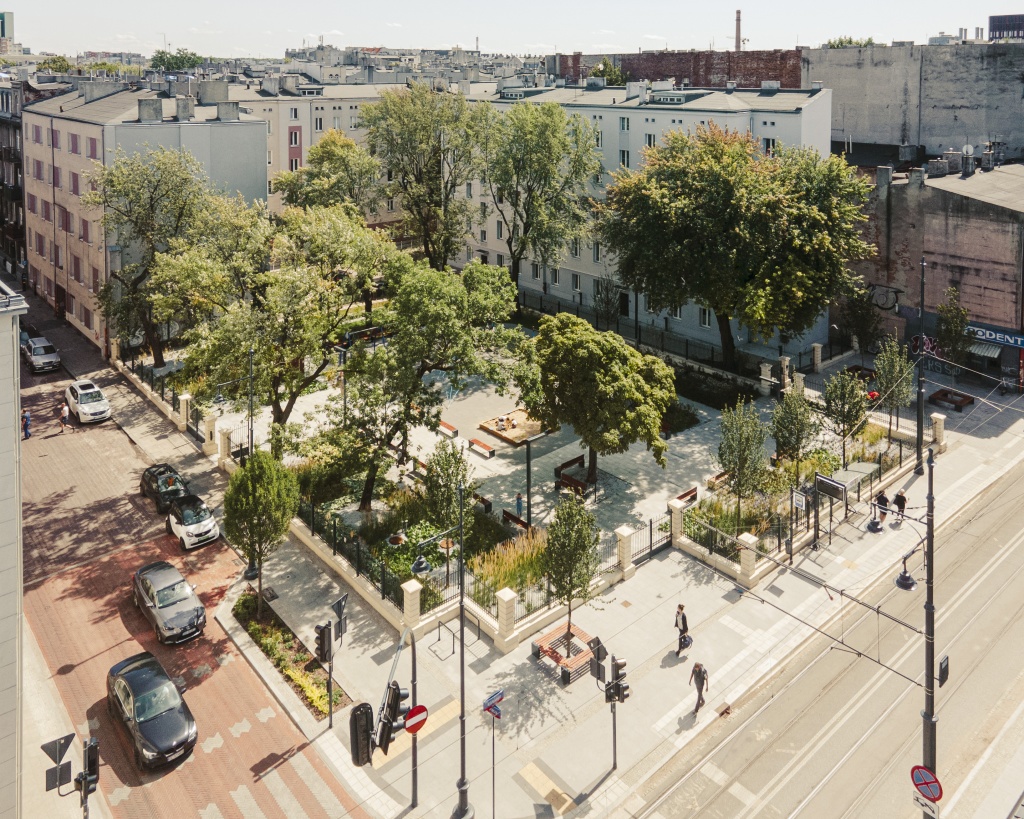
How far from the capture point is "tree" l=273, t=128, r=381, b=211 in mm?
57750

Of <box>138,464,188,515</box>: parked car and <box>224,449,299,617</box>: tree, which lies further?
<box>138,464,188,515</box>: parked car

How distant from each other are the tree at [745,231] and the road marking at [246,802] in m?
28.3

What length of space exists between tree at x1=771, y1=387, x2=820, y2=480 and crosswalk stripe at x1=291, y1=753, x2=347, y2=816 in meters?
20.1

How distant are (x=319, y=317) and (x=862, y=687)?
21.6 meters

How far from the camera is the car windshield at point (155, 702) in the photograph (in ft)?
67.1

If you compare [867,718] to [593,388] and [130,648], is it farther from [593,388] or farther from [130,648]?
[130,648]

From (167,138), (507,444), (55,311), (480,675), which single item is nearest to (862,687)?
(480,675)

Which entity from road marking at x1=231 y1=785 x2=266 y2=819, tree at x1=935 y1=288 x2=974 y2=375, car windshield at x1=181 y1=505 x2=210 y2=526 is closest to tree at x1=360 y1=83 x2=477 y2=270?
tree at x1=935 y1=288 x2=974 y2=375

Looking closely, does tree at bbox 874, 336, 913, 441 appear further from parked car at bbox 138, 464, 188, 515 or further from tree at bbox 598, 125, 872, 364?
parked car at bbox 138, 464, 188, 515

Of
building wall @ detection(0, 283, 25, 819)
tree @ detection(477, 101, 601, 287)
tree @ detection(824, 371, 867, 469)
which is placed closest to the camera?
building wall @ detection(0, 283, 25, 819)

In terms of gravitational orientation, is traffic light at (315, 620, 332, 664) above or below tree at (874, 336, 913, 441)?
below

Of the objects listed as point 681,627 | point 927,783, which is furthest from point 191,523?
point 927,783

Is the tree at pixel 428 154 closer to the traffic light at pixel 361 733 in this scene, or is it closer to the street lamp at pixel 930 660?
the traffic light at pixel 361 733

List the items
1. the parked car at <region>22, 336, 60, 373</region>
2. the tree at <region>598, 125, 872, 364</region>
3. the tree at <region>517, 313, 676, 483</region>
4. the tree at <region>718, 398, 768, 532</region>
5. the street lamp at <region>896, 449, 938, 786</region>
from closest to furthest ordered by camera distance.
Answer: the street lamp at <region>896, 449, 938, 786</region> < the tree at <region>718, 398, 768, 532</region> < the tree at <region>517, 313, 676, 483</region> < the tree at <region>598, 125, 872, 364</region> < the parked car at <region>22, 336, 60, 373</region>
